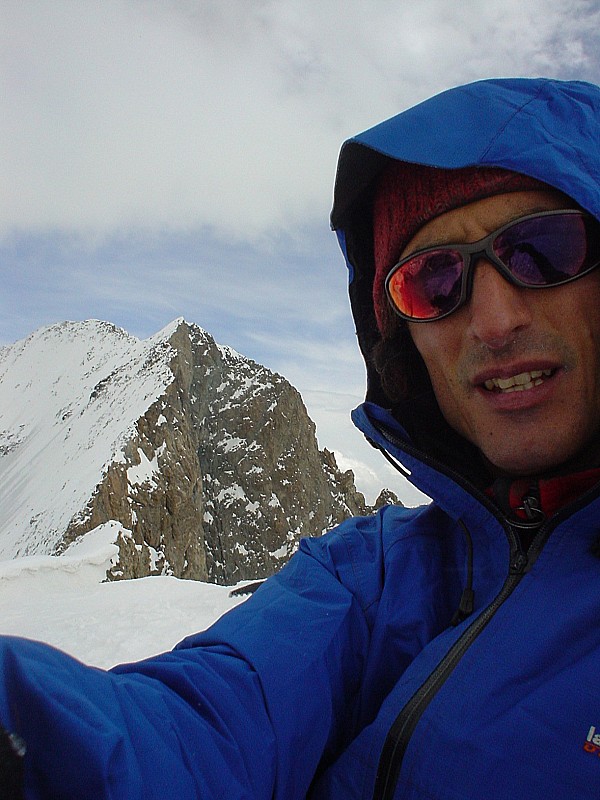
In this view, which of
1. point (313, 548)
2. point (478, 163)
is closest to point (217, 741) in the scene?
point (313, 548)

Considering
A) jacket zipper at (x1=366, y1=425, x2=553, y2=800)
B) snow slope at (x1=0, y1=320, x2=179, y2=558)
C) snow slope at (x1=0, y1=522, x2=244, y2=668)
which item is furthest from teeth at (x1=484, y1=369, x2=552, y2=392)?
snow slope at (x1=0, y1=320, x2=179, y2=558)

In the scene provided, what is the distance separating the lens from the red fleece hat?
1.63 metres

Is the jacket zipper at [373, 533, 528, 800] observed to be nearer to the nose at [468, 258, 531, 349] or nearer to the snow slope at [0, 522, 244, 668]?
the nose at [468, 258, 531, 349]

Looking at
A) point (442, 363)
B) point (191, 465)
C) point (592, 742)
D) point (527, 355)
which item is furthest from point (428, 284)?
point (191, 465)

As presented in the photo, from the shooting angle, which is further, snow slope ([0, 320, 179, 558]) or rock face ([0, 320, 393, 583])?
rock face ([0, 320, 393, 583])

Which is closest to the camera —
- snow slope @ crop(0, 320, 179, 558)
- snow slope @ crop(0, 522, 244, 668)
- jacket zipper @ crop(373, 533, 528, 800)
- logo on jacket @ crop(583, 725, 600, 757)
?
logo on jacket @ crop(583, 725, 600, 757)

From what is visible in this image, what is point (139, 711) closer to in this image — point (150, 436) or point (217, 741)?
point (217, 741)

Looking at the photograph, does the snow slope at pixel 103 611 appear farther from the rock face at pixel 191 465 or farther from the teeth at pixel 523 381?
the rock face at pixel 191 465

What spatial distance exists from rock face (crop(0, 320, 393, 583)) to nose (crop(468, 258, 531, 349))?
23.7 metres

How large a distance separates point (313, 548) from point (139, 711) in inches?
37.9

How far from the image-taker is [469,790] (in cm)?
120

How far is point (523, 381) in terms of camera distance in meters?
1.58

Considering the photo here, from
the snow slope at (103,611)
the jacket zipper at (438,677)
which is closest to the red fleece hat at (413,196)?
the jacket zipper at (438,677)

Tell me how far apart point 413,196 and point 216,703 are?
175cm
